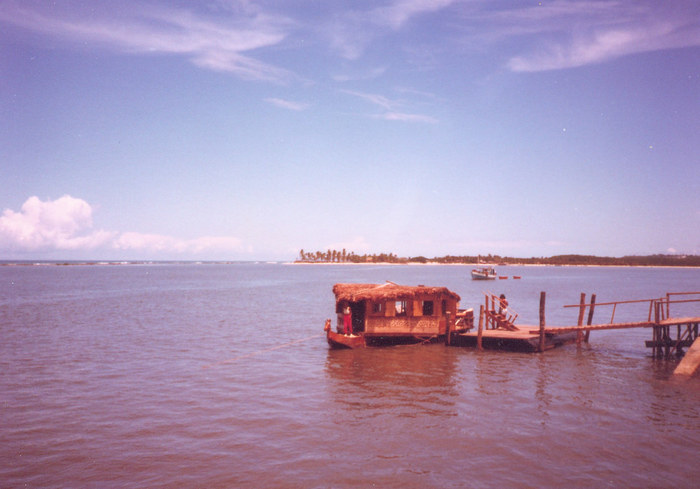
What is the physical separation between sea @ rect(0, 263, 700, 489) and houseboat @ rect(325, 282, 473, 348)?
99 cm

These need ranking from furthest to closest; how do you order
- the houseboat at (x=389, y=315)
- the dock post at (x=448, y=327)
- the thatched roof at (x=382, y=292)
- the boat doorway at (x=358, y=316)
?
the boat doorway at (x=358, y=316) → the dock post at (x=448, y=327) → the houseboat at (x=389, y=315) → the thatched roof at (x=382, y=292)

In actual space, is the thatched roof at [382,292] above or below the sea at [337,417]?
above

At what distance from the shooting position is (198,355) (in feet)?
85.0

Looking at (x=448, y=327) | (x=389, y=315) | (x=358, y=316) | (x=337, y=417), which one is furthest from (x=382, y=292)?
(x=337, y=417)

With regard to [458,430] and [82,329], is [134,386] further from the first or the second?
[82,329]

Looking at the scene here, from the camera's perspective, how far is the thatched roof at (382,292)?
27.0 metres

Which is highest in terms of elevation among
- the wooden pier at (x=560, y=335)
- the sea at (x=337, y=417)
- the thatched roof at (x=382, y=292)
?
the thatched roof at (x=382, y=292)

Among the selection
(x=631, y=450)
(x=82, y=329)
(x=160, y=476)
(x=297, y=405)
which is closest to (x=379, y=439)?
(x=297, y=405)

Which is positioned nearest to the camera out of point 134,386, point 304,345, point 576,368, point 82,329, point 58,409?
point 58,409

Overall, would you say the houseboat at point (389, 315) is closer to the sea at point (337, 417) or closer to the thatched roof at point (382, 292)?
the thatched roof at point (382, 292)

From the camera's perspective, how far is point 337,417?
52.1ft

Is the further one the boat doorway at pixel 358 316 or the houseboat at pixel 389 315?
the boat doorway at pixel 358 316

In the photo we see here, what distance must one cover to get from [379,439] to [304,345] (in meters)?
16.1

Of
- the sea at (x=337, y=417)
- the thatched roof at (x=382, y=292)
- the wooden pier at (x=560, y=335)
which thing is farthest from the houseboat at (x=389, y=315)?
the wooden pier at (x=560, y=335)
